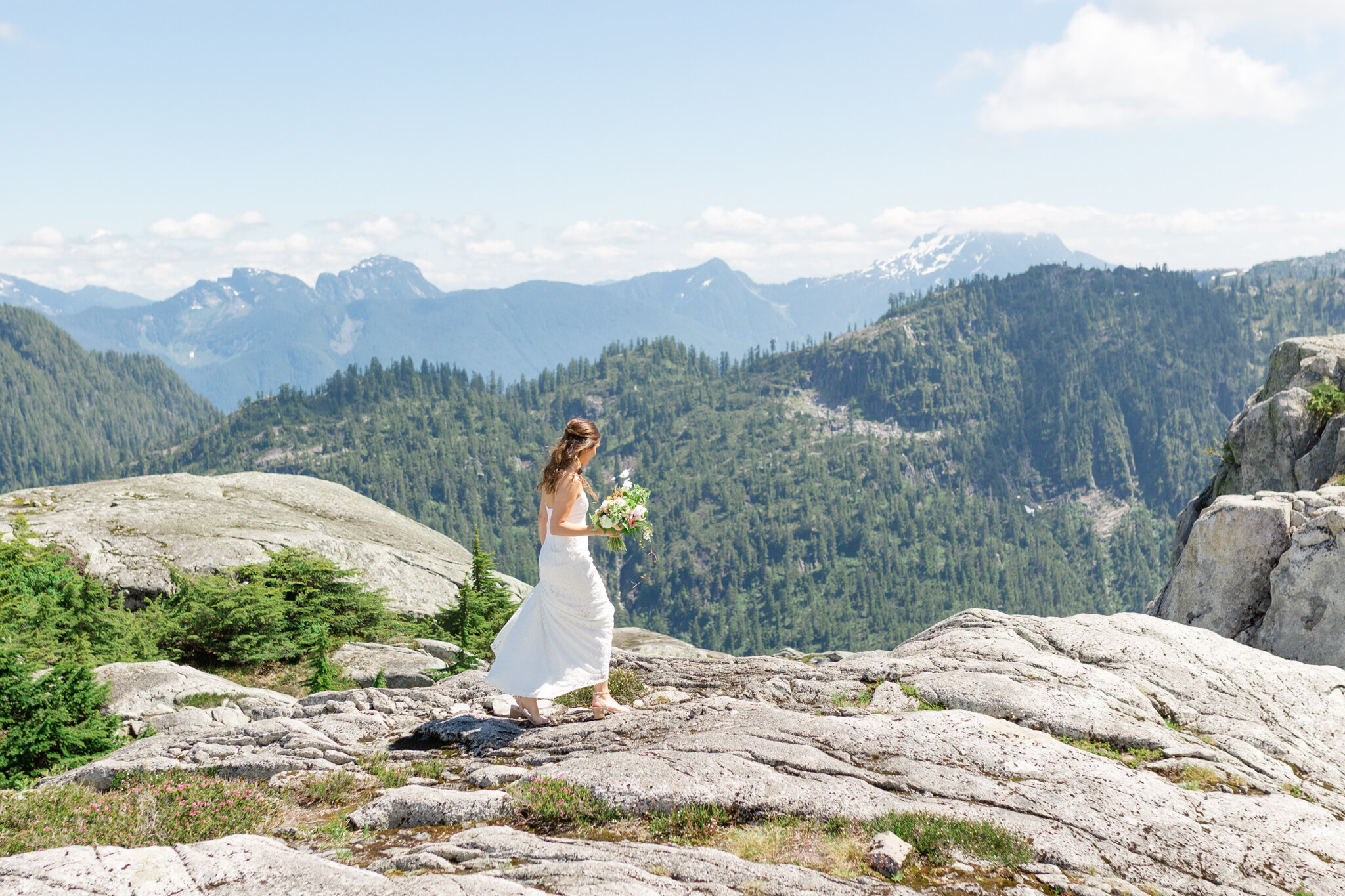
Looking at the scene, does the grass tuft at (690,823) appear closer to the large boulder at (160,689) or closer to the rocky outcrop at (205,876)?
the rocky outcrop at (205,876)

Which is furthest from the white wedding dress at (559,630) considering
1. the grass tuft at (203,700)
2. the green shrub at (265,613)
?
the green shrub at (265,613)

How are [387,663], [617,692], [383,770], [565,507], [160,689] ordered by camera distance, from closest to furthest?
[383,770]
[565,507]
[617,692]
[160,689]
[387,663]

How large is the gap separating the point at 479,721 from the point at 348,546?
28889 millimetres

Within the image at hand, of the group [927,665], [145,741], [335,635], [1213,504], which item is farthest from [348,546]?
[1213,504]

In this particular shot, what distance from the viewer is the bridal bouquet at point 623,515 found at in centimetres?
1156

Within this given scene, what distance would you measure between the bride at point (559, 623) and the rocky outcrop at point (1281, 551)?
52.9 feet

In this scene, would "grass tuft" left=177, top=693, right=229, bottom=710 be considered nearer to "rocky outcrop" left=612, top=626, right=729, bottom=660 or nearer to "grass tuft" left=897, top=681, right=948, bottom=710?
"grass tuft" left=897, top=681, right=948, bottom=710

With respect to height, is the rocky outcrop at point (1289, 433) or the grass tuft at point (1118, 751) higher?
the rocky outcrop at point (1289, 433)

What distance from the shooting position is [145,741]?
12805 millimetres

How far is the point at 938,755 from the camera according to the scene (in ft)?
32.9

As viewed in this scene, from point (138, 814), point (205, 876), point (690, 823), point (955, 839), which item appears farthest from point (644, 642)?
point (205, 876)

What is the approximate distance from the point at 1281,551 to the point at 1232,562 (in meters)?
1.04

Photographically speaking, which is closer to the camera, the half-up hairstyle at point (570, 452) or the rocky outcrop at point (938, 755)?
the rocky outcrop at point (938, 755)

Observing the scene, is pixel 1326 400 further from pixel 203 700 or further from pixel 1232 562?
pixel 203 700
